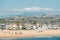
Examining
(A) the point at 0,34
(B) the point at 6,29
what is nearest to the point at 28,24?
(B) the point at 6,29

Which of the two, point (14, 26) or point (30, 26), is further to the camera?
point (30, 26)

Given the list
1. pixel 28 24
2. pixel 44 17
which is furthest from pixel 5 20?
pixel 44 17

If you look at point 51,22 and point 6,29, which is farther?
point 51,22

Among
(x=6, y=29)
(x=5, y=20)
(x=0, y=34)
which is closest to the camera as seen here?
(x=0, y=34)

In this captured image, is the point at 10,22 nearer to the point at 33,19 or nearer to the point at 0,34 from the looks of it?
the point at 33,19

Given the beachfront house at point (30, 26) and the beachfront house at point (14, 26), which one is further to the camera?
the beachfront house at point (30, 26)

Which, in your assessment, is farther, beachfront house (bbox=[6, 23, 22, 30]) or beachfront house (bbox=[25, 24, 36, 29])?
beachfront house (bbox=[25, 24, 36, 29])

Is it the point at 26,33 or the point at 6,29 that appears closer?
the point at 26,33

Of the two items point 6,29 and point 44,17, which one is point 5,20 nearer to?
point 6,29

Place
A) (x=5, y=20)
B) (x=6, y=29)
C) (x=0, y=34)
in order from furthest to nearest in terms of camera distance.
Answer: (x=5, y=20) → (x=6, y=29) → (x=0, y=34)
